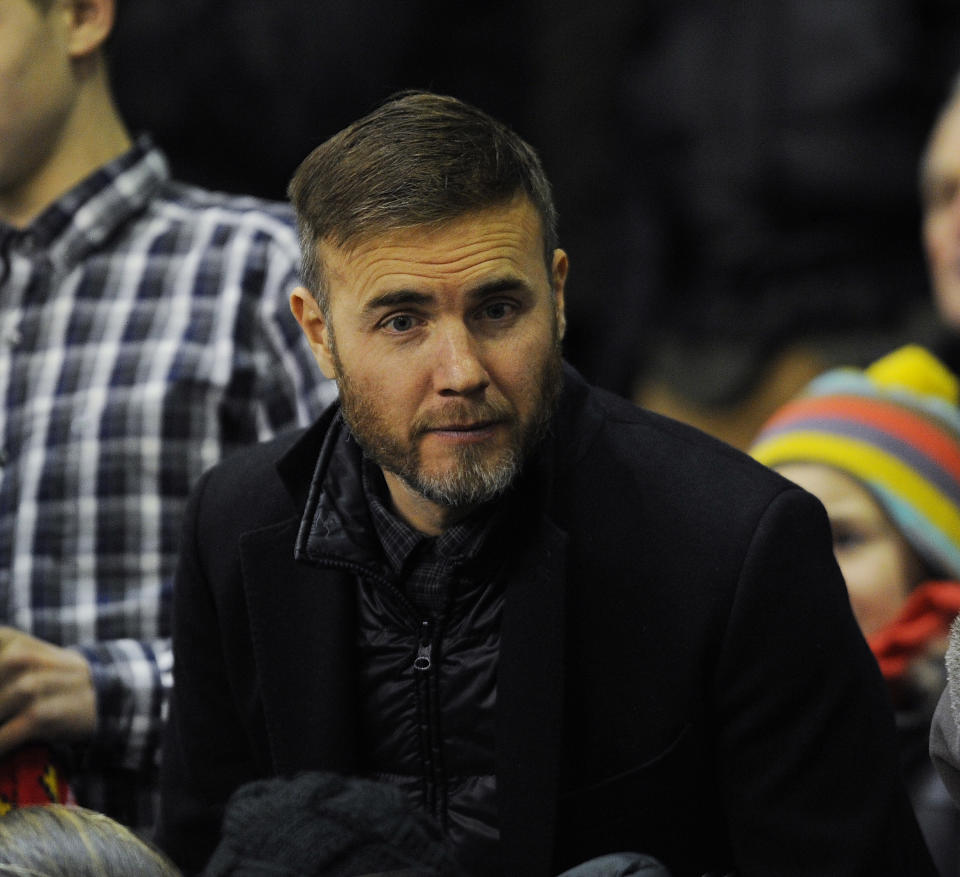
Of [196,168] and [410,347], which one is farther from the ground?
[410,347]

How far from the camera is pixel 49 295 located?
3498mm

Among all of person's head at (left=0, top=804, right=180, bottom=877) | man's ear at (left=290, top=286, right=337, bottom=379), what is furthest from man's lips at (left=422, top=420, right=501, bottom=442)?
person's head at (left=0, top=804, right=180, bottom=877)

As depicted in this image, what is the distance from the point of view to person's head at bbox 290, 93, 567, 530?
252 cm

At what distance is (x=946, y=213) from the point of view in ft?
14.0

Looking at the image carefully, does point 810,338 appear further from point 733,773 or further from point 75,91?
point 733,773

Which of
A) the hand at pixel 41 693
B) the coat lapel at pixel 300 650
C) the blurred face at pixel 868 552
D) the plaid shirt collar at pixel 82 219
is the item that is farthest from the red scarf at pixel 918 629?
the plaid shirt collar at pixel 82 219

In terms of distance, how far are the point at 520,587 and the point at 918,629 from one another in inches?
46.5

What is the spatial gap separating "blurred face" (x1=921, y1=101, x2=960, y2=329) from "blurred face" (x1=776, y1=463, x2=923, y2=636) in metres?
0.72

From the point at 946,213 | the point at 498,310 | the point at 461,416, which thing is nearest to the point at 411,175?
the point at 498,310

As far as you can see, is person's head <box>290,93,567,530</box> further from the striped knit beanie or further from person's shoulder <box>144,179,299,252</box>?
the striped knit beanie

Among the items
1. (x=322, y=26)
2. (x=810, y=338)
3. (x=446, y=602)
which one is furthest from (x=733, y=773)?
(x=322, y=26)

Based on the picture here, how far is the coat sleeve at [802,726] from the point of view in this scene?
8.38ft

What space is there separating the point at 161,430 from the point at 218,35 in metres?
2.41

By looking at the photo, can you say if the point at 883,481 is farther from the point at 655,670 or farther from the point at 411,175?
the point at 411,175
